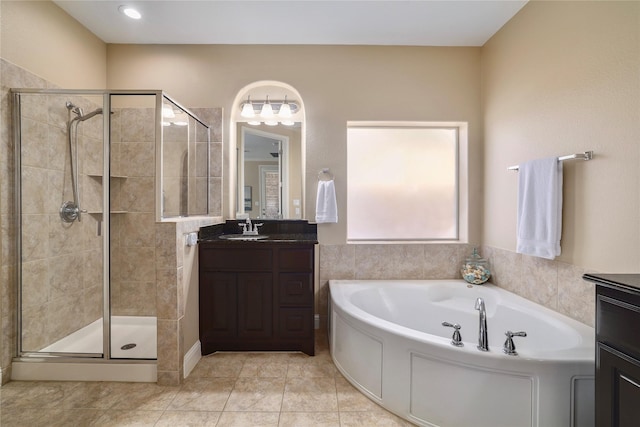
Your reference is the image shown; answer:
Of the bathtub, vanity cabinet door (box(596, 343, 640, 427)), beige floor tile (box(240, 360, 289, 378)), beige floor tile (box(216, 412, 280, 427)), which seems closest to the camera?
vanity cabinet door (box(596, 343, 640, 427))

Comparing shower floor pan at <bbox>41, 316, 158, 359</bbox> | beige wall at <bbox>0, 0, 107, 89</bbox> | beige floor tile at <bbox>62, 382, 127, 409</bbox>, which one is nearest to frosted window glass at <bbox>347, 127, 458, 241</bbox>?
shower floor pan at <bbox>41, 316, 158, 359</bbox>

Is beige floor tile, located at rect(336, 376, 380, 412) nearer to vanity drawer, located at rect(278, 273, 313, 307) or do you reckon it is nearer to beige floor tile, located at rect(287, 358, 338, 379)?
beige floor tile, located at rect(287, 358, 338, 379)

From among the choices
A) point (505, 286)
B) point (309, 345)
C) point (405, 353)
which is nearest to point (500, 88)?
point (505, 286)

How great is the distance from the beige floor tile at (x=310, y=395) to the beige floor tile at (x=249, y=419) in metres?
0.10

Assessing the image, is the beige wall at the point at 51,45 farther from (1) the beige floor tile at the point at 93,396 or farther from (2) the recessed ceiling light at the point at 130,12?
(1) the beige floor tile at the point at 93,396

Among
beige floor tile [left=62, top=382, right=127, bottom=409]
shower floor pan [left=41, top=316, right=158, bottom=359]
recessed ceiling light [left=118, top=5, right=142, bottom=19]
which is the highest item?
recessed ceiling light [left=118, top=5, right=142, bottom=19]

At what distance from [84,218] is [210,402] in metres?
1.61

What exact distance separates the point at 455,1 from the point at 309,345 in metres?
2.80

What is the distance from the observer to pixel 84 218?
2139 mm

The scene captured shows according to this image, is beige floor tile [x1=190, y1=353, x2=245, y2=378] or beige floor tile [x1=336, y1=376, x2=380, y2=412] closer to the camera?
beige floor tile [x1=336, y1=376, x2=380, y2=412]

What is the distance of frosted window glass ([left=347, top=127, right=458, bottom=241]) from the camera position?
285 cm

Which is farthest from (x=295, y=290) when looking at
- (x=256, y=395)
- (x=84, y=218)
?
(x=84, y=218)

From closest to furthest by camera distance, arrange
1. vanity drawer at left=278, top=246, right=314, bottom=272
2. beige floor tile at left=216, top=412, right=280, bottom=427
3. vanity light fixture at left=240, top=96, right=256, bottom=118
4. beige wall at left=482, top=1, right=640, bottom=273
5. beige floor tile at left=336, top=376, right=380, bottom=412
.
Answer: beige wall at left=482, top=1, right=640, bottom=273, beige floor tile at left=216, top=412, right=280, bottom=427, beige floor tile at left=336, top=376, right=380, bottom=412, vanity drawer at left=278, top=246, right=314, bottom=272, vanity light fixture at left=240, top=96, right=256, bottom=118

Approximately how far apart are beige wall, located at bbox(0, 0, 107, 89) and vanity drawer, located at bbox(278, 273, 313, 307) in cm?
230
